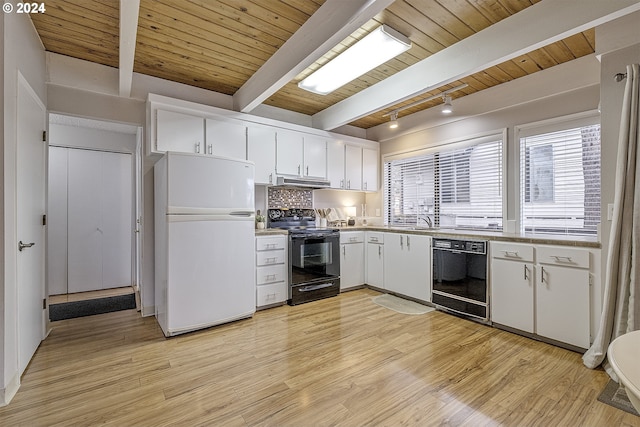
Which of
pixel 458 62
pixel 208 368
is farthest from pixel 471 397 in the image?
pixel 458 62

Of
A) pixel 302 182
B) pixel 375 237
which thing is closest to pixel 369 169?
pixel 375 237

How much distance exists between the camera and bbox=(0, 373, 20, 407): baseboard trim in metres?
1.78

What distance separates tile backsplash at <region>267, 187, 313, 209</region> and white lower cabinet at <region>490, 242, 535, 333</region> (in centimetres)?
255

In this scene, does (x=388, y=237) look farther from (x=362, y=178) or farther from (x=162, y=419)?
(x=162, y=419)

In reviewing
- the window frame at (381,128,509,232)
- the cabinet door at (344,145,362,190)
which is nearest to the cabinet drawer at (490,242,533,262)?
the window frame at (381,128,509,232)

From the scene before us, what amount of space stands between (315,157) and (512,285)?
283 cm

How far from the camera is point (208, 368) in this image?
2213 millimetres

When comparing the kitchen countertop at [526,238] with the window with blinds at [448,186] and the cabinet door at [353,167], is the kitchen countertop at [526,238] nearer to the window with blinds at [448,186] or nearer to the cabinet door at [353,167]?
the window with blinds at [448,186]

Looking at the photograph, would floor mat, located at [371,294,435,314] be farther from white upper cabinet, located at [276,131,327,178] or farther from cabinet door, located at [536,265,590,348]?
white upper cabinet, located at [276,131,327,178]

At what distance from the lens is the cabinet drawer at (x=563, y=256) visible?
7.77 feet

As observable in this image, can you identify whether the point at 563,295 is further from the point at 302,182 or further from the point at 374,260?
the point at 302,182

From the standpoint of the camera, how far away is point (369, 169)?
16.1ft

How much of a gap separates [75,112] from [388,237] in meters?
3.81

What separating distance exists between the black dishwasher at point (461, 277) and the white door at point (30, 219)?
12.2 ft
